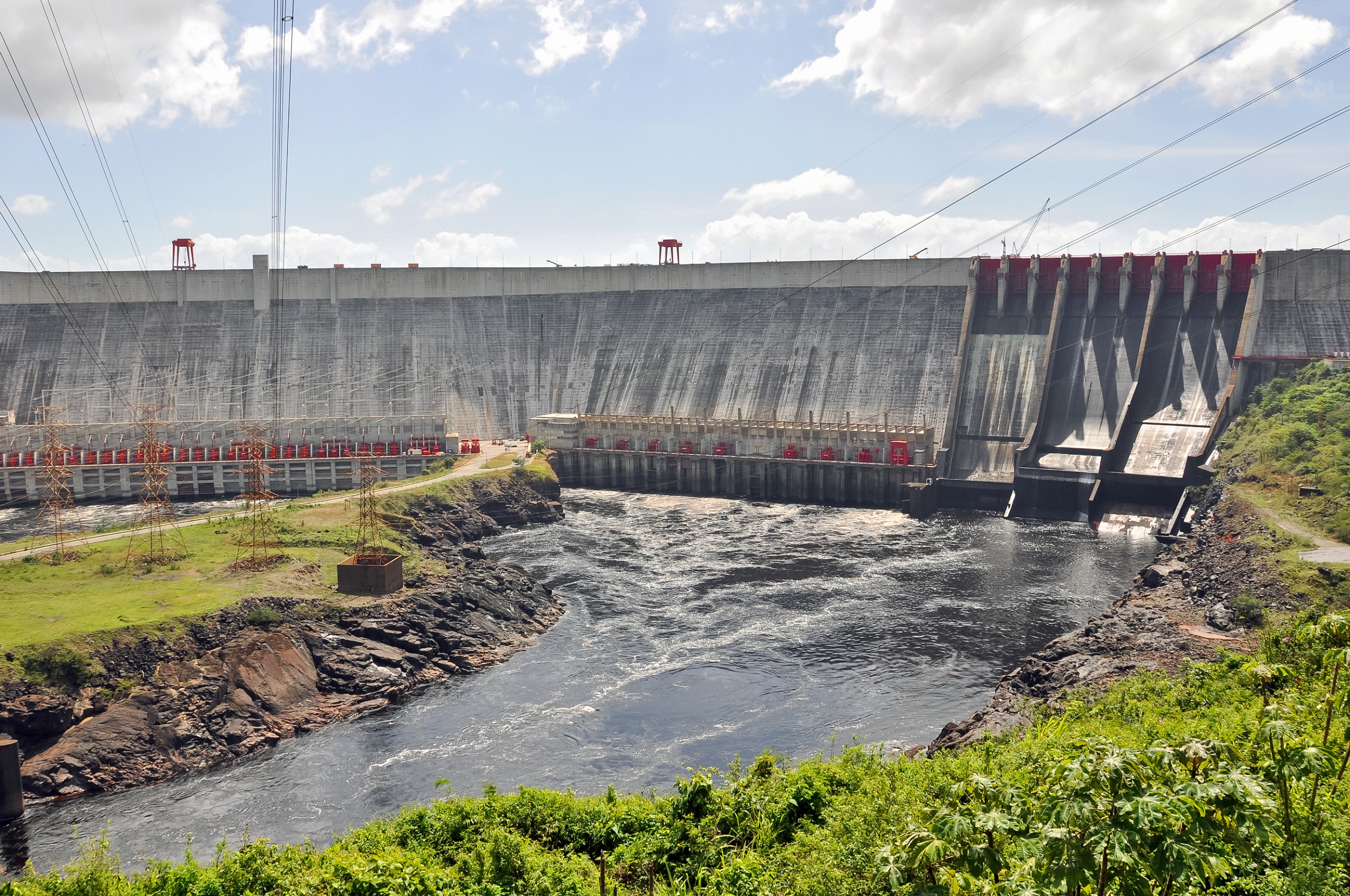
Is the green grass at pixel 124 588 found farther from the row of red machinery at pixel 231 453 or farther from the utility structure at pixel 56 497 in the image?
the row of red machinery at pixel 231 453

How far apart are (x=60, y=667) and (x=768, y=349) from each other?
63.5 m

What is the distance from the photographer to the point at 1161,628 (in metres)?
38.8

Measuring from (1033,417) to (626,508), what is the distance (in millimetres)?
30124

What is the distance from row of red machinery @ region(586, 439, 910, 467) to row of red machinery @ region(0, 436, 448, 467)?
14.4m

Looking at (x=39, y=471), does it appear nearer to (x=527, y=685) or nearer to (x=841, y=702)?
(x=527, y=685)

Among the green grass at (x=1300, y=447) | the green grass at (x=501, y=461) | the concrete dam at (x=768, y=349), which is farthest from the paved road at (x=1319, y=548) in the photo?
the green grass at (x=501, y=461)

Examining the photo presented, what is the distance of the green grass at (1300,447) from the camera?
47469mm

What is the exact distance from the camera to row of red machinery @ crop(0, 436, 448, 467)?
79.2m

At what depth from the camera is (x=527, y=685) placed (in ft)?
134

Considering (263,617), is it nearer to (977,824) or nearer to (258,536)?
(258,536)

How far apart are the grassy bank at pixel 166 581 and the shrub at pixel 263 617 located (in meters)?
1.46

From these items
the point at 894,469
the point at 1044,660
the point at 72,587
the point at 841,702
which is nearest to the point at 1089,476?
the point at 894,469

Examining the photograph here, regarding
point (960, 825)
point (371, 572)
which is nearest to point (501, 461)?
point (371, 572)

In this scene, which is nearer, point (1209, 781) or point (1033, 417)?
point (1209, 781)
